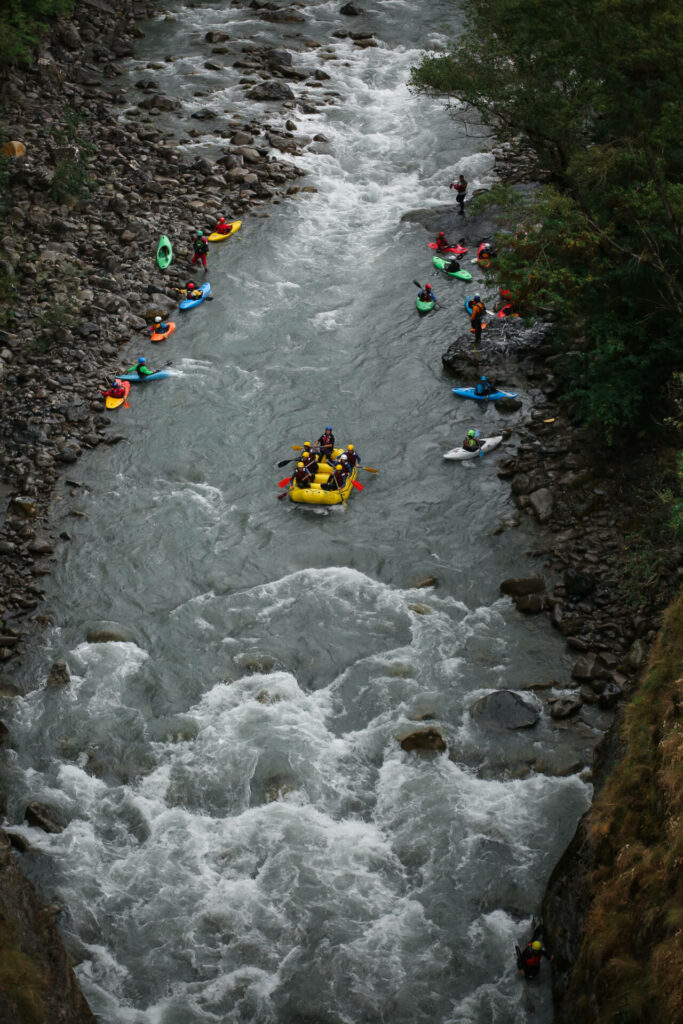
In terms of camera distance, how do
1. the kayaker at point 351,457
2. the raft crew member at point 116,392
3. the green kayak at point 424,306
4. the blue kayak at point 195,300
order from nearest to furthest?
the kayaker at point 351,457, the raft crew member at point 116,392, the green kayak at point 424,306, the blue kayak at point 195,300

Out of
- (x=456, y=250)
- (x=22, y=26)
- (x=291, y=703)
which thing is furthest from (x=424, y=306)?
(x=22, y=26)

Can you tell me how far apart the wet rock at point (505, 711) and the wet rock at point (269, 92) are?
24805 mm

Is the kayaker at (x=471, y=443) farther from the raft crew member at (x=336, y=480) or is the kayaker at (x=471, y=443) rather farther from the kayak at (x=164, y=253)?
the kayak at (x=164, y=253)

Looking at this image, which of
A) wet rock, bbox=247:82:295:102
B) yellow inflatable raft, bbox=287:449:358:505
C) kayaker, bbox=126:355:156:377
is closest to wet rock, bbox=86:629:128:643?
yellow inflatable raft, bbox=287:449:358:505

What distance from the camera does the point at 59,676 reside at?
16.1m

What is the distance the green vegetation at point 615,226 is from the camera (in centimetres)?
1825

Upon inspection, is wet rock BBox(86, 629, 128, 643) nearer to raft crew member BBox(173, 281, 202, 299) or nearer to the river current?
the river current

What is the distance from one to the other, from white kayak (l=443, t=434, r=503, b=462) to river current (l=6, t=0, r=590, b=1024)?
0.19 meters

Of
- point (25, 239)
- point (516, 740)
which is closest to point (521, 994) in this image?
point (516, 740)

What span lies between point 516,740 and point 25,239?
58.8 feet

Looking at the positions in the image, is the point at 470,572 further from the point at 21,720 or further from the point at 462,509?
the point at 21,720

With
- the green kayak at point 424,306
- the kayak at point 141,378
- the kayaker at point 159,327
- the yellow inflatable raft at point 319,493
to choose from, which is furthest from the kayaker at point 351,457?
the kayaker at point 159,327

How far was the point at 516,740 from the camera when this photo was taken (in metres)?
14.9

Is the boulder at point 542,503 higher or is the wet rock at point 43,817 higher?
the boulder at point 542,503
